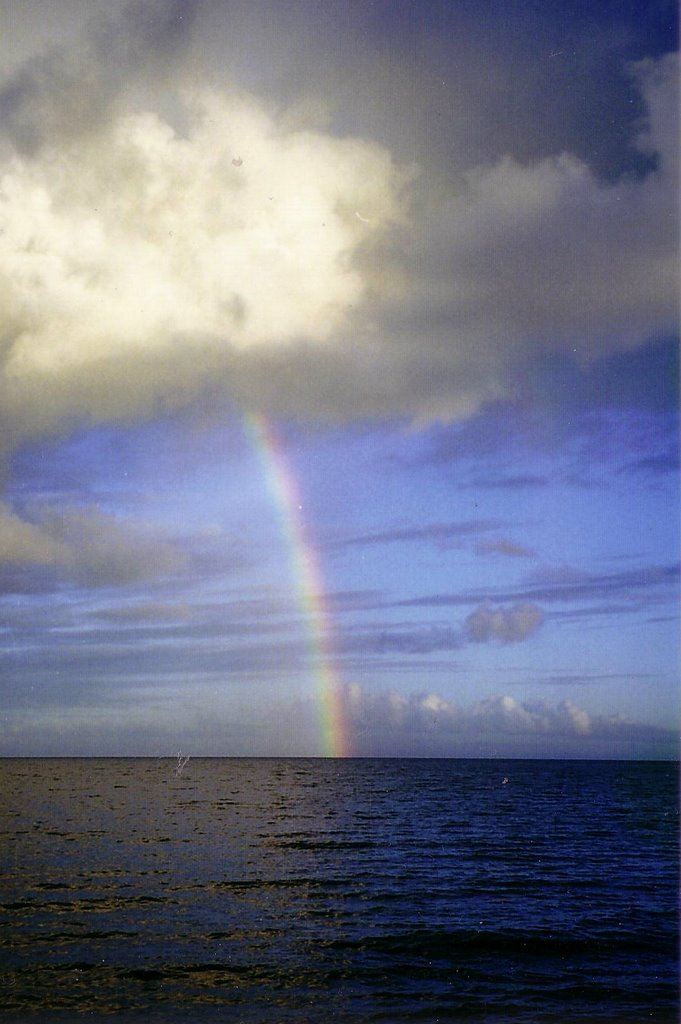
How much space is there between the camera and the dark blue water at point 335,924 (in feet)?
59.9

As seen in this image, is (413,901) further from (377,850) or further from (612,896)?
(377,850)

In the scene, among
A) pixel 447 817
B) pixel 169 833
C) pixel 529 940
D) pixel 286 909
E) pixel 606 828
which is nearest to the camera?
pixel 529 940

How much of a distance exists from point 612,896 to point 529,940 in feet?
28.1

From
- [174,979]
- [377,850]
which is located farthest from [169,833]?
[174,979]

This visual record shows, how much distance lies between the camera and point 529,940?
23719 mm

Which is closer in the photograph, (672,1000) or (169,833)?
(672,1000)

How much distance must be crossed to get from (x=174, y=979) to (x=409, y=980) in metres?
5.65

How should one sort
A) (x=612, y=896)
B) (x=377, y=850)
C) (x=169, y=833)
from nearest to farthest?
1. (x=612, y=896)
2. (x=377, y=850)
3. (x=169, y=833)

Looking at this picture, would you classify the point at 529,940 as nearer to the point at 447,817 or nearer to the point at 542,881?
the point at 542,881

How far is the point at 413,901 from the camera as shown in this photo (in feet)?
Result: 94.4

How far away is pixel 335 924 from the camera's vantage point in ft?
83.4

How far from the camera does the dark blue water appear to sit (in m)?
18.3

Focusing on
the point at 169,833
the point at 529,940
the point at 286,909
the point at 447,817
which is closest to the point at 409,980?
the point at 529,940

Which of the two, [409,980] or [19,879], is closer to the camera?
[409,980]
